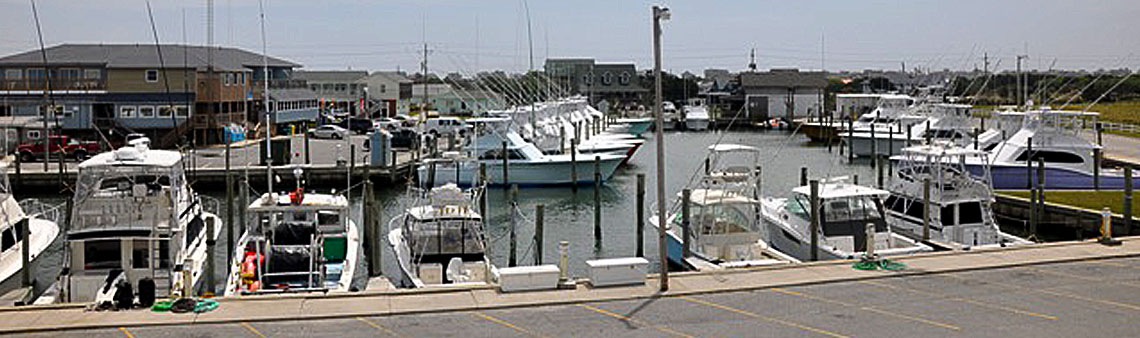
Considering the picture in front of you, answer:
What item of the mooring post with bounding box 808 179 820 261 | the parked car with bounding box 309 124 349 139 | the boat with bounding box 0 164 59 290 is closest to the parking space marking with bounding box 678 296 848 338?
the mooring post with bounding box 808 179 820 261

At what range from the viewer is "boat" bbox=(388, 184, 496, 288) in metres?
27.9

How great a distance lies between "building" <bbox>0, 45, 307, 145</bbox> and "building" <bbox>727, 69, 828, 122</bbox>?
7583 centimetres

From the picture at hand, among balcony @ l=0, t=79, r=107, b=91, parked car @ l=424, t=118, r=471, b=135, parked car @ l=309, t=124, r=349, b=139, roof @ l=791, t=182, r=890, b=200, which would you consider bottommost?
roof @ l=791, t=182, r=890, b=200

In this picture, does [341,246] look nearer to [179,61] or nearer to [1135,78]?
[179,61]

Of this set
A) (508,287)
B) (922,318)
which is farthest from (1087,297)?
(508,287)

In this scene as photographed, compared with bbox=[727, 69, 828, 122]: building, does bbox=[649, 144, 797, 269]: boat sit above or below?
below

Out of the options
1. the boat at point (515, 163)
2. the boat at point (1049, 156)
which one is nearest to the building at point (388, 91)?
the boat at point (515, 163)

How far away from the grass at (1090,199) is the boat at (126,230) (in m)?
30.2

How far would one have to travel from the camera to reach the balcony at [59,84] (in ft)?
244

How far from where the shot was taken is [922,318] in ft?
64.2

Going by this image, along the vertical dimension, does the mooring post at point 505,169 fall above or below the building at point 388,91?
below

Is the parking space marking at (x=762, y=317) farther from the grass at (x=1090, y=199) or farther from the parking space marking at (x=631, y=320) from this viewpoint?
the grass at (x=1090, y=199)

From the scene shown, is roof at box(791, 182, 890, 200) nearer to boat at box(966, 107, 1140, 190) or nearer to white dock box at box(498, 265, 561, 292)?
white dock box at box(498, 265, 561, 292)

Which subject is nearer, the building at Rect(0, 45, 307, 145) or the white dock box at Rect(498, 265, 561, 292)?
the white dock box at Rect(498, 265, 561, 292)
